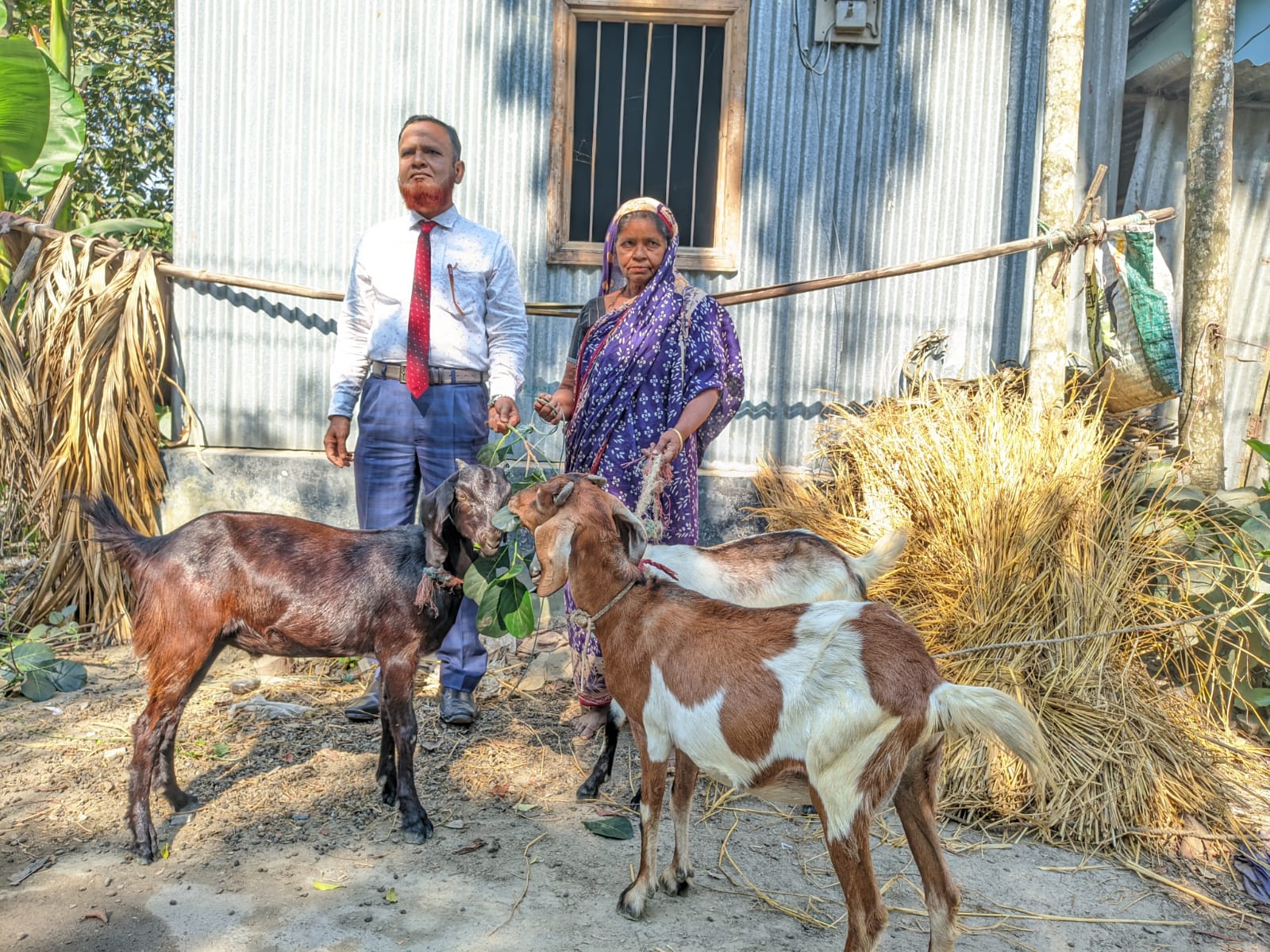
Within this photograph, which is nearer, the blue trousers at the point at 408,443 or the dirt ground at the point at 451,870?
the dirt ground at the point at 451,870

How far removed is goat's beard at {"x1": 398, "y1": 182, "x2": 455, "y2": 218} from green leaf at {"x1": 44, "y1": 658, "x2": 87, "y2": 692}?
117 inches

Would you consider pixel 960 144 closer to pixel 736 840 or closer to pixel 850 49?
pixel 850 49

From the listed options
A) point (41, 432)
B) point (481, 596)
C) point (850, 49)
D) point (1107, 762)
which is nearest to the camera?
point (481, 596)

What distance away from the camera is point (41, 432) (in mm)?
5418

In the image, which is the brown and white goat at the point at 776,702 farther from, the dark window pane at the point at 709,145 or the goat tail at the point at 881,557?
the dark window pane at the point at 709,145

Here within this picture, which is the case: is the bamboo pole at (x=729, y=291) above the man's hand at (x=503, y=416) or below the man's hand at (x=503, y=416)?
above

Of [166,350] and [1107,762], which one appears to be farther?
[166,350]

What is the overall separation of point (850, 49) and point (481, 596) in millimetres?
4434

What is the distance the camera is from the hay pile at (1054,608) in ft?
11.9

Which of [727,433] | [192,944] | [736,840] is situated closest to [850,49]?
[727,433]

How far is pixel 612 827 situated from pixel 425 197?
277 centimetres

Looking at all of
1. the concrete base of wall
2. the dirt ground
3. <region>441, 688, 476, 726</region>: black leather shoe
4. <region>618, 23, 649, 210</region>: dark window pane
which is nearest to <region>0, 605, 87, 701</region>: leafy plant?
the dirt ground

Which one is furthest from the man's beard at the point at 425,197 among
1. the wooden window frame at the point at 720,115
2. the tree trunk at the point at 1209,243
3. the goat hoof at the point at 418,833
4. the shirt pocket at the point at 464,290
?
the tree trunk at the point at 1209,243

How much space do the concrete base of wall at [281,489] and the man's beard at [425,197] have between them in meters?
2.22
